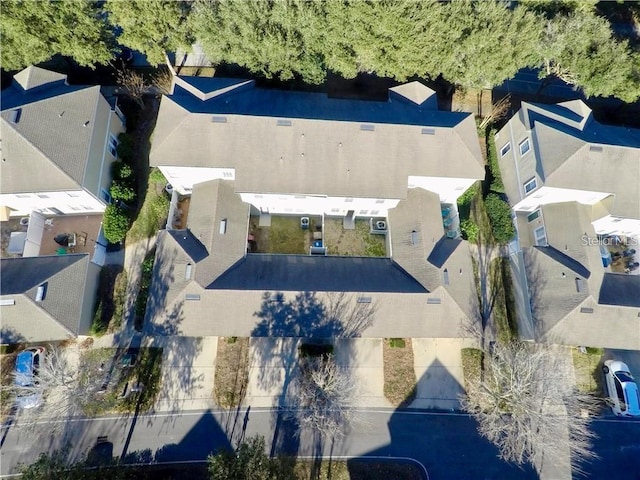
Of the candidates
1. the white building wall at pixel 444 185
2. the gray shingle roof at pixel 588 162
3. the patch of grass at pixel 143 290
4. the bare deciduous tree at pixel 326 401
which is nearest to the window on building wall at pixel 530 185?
the gray shingle roof at pixel 588 162

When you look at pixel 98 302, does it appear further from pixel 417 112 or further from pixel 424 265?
pixel 417 112

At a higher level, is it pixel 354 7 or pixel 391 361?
pixel 354 7

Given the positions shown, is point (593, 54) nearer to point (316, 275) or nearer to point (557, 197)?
point (557, 197)

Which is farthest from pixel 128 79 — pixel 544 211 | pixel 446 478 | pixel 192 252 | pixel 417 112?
pixel 446 478

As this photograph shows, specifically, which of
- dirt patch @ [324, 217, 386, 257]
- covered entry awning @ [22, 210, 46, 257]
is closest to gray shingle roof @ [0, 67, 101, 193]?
covered entry awning @ [22, 210, 46, 257]

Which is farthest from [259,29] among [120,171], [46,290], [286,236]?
[46,290]

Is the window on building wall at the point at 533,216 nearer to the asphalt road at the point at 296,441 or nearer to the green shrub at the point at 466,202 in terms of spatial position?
the green shrub at the point at 466,202
